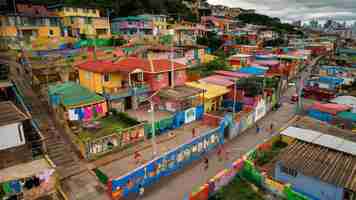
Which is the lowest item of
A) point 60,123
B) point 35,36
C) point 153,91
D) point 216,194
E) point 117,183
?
point 216,194

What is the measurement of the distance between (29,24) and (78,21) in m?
9.97

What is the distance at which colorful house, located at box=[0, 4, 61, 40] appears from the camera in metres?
38.1

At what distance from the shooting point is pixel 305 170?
14539 millimetres

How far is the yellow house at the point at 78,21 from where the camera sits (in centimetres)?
4888

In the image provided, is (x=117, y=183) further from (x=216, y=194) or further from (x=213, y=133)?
(x=213, y=133)

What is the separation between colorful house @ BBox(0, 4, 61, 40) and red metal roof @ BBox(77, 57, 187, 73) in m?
21.3

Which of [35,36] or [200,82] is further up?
[35,36]

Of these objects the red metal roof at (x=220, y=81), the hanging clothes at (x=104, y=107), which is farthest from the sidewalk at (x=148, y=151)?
the red metal roof at (x=220, y=81)

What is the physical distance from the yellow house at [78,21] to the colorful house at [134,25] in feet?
20.7

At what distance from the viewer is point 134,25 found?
56.7m

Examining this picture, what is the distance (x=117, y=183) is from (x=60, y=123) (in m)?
10.1

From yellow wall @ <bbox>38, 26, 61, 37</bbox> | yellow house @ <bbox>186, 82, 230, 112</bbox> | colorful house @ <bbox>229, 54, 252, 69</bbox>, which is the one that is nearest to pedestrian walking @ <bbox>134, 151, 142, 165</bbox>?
yellow house @ <bbox>186, 82, 230, 112</bbox>

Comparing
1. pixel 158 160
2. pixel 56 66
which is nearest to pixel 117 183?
pixel 158 160

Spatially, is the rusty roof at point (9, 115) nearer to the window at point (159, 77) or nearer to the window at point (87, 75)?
the window at point (87, 75)
